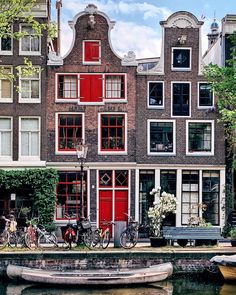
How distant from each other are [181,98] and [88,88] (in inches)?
192

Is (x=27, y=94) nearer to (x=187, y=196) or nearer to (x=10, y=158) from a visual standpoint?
(x=10, y=158)

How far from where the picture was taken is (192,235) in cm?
2789

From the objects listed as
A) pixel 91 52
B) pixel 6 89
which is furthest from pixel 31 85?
pixel 91 52

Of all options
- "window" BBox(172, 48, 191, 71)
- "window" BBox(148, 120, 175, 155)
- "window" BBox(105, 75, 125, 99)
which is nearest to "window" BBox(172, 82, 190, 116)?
"window" BBox(148, 120, 175, 155)

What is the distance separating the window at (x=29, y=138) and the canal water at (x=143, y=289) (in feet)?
35.8

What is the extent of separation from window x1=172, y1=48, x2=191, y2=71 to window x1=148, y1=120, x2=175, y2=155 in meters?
2.99

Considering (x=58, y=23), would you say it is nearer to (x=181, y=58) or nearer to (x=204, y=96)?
(x=181, y=58)

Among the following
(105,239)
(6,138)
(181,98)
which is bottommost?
(105,239)

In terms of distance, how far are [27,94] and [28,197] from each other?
5.28 metres

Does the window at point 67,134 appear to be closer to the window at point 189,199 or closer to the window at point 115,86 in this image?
the window at point 115,86

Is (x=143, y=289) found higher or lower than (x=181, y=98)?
lower

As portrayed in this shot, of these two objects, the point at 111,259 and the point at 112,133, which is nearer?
the point at 111,259

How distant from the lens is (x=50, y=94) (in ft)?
113

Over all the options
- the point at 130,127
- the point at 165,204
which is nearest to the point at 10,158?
the point at 130,127
